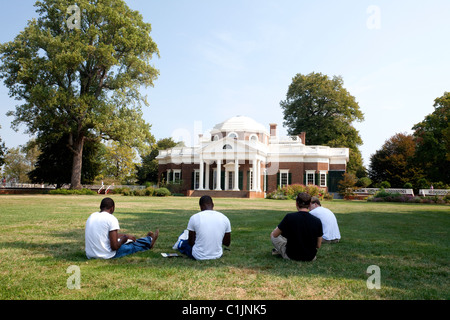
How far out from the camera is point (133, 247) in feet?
21.6

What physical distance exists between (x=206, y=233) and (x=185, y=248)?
0.64 m

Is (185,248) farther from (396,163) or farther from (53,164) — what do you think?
(396,163)

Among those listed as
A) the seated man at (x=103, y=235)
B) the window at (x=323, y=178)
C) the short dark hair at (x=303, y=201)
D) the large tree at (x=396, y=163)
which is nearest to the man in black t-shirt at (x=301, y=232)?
the short dark hair at (x=303, y=201)

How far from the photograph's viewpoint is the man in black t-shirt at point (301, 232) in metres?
6.01

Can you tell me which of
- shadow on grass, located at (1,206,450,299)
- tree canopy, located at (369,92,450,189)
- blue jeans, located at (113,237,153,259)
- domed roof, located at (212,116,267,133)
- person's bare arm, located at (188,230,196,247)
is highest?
domed roof, located at (212,116,267,133)

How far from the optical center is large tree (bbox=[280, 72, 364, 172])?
51500mm

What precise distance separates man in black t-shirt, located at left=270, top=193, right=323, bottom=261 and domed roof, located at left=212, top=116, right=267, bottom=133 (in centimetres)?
3973

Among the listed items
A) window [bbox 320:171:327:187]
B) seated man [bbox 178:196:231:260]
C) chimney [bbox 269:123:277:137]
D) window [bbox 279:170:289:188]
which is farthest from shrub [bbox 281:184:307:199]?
seated man [bbox 178:196:231:260]

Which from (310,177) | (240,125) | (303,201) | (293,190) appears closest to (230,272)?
(303,201)

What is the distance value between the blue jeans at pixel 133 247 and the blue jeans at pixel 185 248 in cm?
70

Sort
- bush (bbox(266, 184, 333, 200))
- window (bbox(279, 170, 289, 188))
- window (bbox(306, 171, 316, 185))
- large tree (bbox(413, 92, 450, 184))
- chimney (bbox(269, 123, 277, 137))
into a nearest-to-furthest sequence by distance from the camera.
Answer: bush (bbox(266, 184, 333, 200))
large tree (bbox(413, 92, 450, 184))
window (bbox(306, 171, 316, 185))
window (bbox(279, 170, 289, 188))
chimney (bbox(269, 123, 277, 137))

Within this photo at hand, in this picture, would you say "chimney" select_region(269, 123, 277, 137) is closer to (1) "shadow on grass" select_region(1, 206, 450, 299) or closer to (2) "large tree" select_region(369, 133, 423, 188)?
(2) "large tree" select_region(369, 133, 423, 188)
